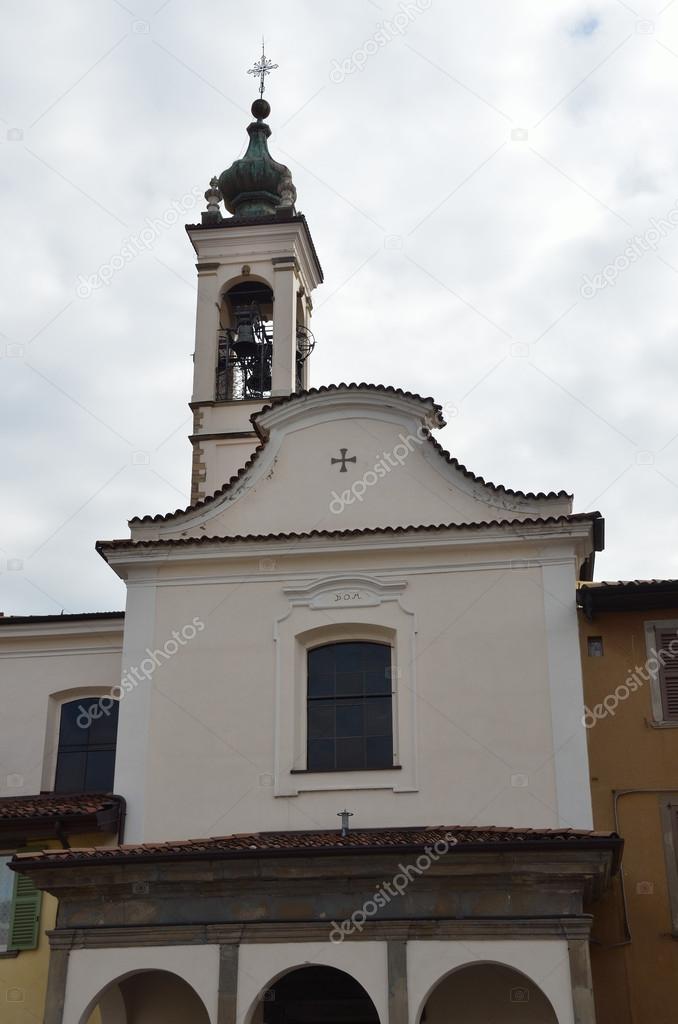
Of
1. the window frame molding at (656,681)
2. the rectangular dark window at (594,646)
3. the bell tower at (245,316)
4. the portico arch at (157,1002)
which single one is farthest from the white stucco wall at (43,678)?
the window frame molding at (656,681)

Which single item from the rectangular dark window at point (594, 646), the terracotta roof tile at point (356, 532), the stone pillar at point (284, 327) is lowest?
the rectangular dark window at point (594, 646)

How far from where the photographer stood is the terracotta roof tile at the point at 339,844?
1238 centimetres

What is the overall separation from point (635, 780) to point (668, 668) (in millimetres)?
1444

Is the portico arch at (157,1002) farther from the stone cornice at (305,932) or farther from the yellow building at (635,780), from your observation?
the yellow building at (635,780)

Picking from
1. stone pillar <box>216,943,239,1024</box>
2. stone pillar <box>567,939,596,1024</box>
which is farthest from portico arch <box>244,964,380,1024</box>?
stone pillar <box>567,939,596,1024</box>

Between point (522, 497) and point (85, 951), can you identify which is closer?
point (85, 951)

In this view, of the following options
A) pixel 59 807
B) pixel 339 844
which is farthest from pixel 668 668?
pixel 59 807

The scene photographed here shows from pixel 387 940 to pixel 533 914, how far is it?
144 centimetres

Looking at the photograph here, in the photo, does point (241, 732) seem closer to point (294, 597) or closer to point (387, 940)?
point (294, 597)

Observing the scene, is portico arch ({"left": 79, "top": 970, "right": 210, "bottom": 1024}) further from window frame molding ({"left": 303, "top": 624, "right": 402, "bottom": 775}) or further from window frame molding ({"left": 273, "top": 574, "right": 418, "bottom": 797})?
window frame molding ({"left": 303, "top": 624, "right": 402, "bottom": 775})

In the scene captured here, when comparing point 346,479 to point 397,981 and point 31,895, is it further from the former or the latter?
point 397,981

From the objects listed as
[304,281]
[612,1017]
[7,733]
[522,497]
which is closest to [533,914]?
[612,1017]

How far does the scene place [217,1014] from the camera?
12445mm

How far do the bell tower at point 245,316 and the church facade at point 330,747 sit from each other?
6.05 metres
